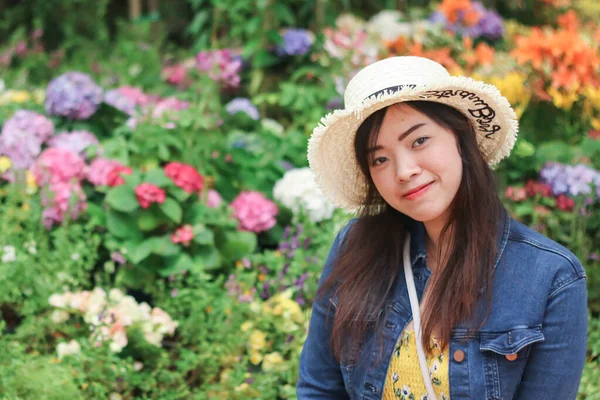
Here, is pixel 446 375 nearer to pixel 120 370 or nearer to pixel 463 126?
pixel 463 126

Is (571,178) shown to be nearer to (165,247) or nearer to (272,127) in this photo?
(272,127)

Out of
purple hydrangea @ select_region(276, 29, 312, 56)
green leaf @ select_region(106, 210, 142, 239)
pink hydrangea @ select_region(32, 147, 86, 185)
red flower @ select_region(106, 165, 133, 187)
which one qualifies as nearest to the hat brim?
green leaf @ select_region(106, 210, 142, 239)

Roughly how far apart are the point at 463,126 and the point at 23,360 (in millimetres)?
1563

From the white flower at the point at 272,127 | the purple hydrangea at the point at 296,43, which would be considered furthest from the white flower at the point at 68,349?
the purple hydrangea at the point at 296,43

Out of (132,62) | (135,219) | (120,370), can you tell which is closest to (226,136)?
(135,219)

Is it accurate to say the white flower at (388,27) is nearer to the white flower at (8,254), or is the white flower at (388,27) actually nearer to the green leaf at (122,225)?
the green leaf at (122,225)

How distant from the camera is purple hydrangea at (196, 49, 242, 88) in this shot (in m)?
3.82

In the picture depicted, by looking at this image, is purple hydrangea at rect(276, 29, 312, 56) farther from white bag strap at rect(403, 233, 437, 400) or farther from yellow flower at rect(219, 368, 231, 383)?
white bag strap at rect(403, 233, 437, 400)

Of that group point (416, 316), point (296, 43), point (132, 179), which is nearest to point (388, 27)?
point (296, 43)

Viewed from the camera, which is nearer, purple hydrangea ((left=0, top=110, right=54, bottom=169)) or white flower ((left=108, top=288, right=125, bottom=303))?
white flower ((left=108, top=288, right=125, bottom=303))

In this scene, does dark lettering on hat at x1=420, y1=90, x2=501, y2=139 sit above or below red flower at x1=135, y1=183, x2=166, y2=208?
above

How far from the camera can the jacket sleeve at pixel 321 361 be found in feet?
5.46

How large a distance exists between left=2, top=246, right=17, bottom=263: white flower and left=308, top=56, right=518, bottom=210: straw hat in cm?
132

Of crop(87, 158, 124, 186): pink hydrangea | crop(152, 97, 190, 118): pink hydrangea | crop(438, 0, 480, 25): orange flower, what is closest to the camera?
crop(87, 158, 124, 186): pink hydrangea
